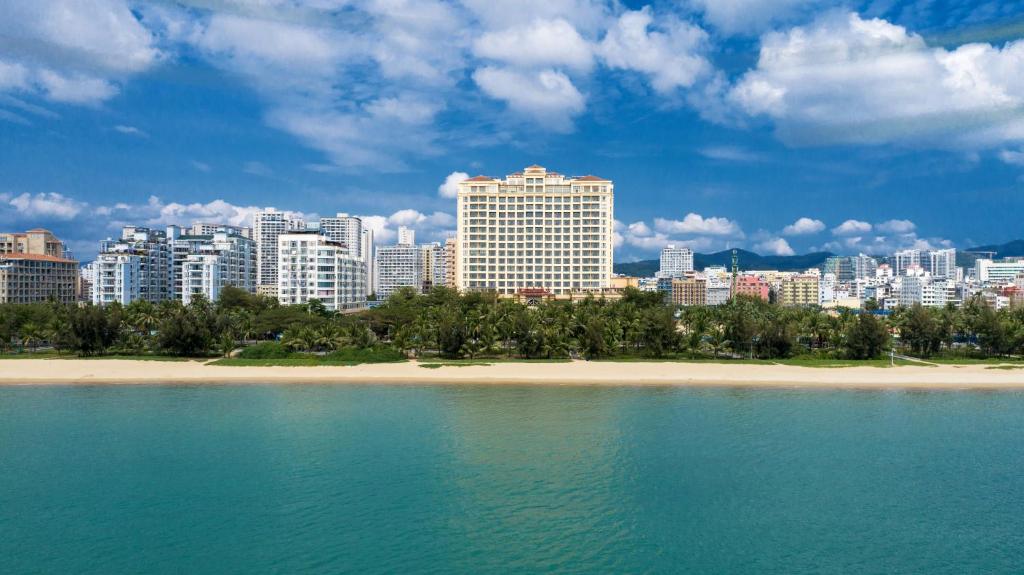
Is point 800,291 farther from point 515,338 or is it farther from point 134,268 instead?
point 134,268

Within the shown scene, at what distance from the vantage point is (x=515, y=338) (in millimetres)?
54906

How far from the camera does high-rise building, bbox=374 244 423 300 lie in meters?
190

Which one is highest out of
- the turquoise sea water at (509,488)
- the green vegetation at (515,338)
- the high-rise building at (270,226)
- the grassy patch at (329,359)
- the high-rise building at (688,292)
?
the high-rise building at (270,226)

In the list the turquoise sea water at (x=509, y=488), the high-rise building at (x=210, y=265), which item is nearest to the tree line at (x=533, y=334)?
the turquoise sea water at (x=509, y=488)

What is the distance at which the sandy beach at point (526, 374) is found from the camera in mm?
44625

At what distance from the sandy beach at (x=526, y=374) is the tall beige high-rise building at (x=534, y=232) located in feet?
195

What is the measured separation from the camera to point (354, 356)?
52719 mm

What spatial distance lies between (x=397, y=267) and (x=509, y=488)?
17219 centimetres

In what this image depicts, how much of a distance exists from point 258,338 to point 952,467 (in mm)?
58448

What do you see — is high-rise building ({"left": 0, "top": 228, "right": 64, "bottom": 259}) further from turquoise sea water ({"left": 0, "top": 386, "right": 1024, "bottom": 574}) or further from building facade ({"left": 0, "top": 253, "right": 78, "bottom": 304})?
turquoise sea water ({"left": 0, "top": 386, "right": 1024, "bottom": 574})

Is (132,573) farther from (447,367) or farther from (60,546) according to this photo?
(447,367)

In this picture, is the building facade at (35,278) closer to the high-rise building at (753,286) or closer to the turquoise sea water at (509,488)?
the turquoise sea water at (509,488)

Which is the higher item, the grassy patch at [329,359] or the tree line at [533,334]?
the tree line at [533,334]

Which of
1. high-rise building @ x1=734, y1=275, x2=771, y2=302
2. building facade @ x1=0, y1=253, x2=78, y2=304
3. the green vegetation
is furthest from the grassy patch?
high-rise building @ x1=734, y1=275, x2=771, y2=302
